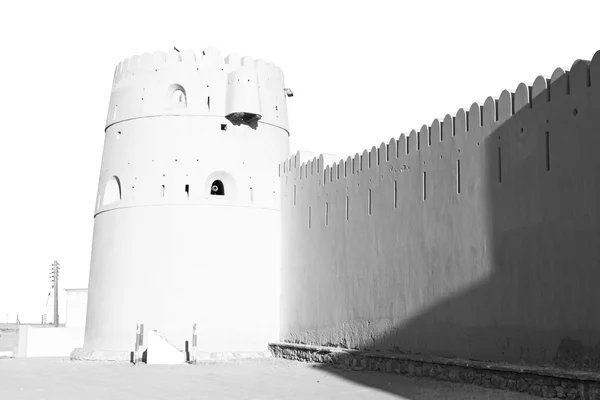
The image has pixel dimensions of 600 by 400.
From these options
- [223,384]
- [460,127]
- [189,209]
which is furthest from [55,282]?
[460,127]

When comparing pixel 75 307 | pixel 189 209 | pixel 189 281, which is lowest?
pixel 75 307

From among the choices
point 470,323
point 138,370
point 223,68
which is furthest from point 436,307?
point 223,68

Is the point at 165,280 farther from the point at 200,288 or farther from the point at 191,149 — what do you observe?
the point at 191,149

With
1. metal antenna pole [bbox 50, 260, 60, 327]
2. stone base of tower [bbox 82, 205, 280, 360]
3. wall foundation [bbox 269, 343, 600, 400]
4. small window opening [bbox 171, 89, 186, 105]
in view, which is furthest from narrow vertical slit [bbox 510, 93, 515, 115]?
metal antenna pole [bbox 50, 260, 60, 327]

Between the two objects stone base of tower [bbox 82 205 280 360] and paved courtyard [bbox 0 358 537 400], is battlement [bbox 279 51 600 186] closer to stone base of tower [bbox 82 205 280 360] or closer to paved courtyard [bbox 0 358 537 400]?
stone base of tower [bbox 82 205 280 360]

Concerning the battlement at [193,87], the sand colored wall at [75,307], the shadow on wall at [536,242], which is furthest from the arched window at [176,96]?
the sand colored wall at [75,307]

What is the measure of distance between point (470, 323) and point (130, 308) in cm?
829

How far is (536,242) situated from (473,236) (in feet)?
4.66

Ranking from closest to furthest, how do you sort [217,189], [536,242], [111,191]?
[536,242], [111,191], [217,189]

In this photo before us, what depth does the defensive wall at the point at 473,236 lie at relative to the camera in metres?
10.2

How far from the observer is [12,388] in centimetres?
1223

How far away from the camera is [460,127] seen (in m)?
12.5

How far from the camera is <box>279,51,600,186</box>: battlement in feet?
34.1

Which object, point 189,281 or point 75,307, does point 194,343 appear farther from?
point 75,307
